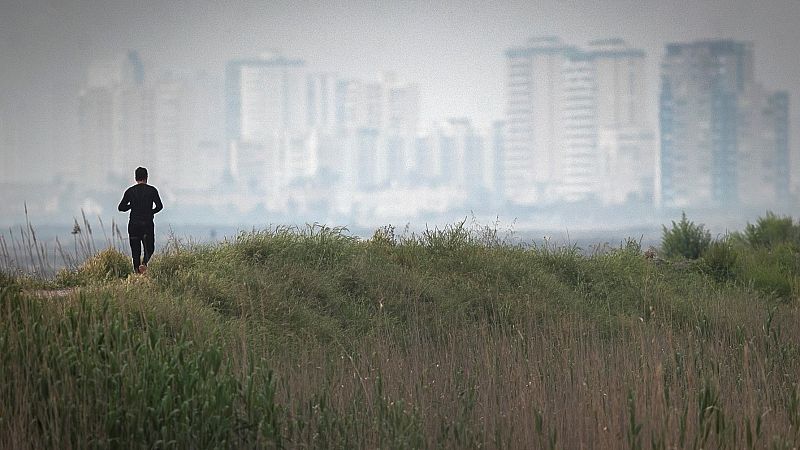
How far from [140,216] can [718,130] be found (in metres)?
124

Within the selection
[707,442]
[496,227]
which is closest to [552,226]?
[496,227]

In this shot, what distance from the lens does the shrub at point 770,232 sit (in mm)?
16294

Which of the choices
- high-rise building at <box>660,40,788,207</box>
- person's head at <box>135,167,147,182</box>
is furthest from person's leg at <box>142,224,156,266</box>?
high-rise building at <box>660,40,788,207</box>

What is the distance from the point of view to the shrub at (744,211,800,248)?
16294 mm

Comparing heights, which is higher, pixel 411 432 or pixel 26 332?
pixel 26 332

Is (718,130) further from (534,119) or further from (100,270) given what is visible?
(100,270)

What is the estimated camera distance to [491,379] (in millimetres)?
5703

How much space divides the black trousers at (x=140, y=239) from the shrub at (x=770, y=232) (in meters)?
10.5

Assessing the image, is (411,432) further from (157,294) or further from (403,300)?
(403,300)

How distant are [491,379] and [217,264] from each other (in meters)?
4.21

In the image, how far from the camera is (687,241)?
1473 cm

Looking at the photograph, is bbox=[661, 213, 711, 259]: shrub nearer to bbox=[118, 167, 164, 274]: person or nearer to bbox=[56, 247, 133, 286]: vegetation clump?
bbox=[118, 167, 164, 274]: person

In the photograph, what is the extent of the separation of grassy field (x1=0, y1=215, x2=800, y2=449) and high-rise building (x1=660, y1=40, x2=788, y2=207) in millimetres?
111290

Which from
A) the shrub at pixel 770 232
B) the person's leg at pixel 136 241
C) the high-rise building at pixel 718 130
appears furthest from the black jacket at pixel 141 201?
the high-rise building at pixel 718 130
